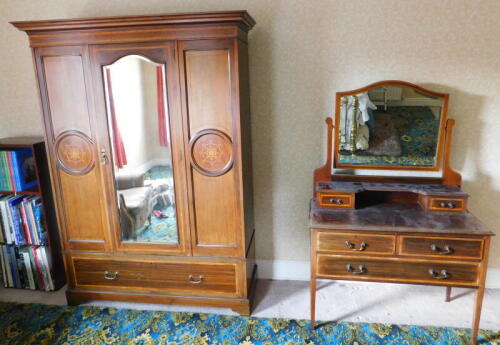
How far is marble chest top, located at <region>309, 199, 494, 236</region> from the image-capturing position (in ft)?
6.14

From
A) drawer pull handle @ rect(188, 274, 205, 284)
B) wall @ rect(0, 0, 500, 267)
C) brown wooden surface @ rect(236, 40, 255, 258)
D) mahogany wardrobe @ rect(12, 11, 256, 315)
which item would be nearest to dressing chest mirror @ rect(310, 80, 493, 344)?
wall @ rect(0, 0, 500, 267)

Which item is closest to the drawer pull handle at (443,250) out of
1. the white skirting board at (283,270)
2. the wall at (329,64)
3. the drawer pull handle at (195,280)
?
the wall at (329,64)

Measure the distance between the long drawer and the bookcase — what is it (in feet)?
1.12

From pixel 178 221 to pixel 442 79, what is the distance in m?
1.81

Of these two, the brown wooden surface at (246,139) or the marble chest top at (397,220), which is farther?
the brown wooden surface at (246,139)

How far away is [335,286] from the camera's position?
259cm

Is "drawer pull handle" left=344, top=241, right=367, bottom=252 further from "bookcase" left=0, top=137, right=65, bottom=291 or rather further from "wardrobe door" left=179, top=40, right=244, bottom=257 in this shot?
"bookcase" left=0, top=137, right=65, bottom=291

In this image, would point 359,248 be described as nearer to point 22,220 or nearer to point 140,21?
point 140,21

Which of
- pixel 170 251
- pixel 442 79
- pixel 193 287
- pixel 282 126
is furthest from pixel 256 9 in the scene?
pixel 193 287

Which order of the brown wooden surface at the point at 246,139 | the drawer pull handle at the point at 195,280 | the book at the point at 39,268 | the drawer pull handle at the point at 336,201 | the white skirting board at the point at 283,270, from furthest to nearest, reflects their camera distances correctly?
the white skirting board at the point at 283,270, the book at the point at 39,268, the drawer pull handle at the point at 195,280, the drawer pull handle at the point at 336,201, the brown wooden surface at the point at 246,139

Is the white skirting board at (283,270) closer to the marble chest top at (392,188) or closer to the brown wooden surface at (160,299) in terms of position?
the brown wooden surface at (160,299)

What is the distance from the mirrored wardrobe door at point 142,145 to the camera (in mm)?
1998

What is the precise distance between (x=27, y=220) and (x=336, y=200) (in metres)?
2.05

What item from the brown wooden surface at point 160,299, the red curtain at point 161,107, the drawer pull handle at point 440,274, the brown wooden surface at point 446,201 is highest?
the red curtain at point 161,107
